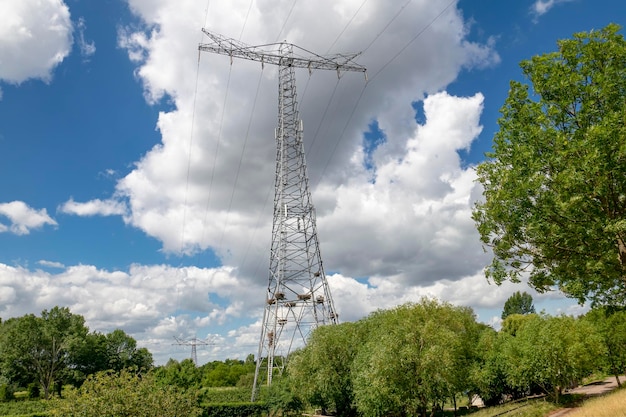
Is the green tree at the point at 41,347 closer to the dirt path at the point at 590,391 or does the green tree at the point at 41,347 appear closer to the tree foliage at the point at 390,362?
the tree foliage at the point at 390,362

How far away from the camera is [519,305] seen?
464 ft

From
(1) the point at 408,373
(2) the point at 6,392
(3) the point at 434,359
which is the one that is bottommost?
(1) the point at 408,373

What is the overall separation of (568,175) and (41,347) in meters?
95.4

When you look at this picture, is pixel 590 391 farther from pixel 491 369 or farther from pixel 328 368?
pixel 328 368

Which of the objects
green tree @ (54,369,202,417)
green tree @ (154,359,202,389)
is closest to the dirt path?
green tree @ (54,369,202,417)

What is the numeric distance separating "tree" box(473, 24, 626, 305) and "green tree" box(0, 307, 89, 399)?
8844 cm

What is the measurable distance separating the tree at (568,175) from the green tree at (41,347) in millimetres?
88445

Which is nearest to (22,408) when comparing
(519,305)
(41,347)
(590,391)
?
(41,347)

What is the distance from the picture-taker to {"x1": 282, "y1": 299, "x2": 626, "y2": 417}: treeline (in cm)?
3212

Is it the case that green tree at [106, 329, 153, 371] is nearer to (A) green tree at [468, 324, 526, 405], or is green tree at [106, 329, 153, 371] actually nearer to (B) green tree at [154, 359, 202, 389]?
(B) green tree at [154, 359, 202, 389]

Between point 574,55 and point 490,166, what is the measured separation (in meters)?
4.79

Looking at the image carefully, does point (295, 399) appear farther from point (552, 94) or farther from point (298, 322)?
point (552, 94)

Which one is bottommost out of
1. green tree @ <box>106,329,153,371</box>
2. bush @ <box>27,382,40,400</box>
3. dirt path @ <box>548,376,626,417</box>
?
dirt path @ <box>548,376,626,417</box>

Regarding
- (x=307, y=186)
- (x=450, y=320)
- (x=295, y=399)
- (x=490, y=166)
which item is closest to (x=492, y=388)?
(x=450, y=320)
